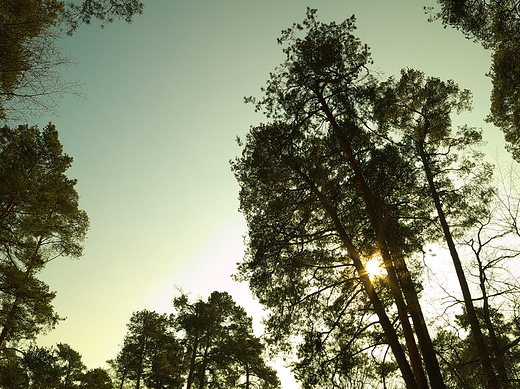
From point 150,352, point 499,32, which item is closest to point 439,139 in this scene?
point 499,32

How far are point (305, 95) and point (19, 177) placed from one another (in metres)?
10.6

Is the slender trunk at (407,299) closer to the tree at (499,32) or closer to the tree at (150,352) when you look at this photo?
the tree at (499,32)

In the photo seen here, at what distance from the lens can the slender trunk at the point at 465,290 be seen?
753 centimetres

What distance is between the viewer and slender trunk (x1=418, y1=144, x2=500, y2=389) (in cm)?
753

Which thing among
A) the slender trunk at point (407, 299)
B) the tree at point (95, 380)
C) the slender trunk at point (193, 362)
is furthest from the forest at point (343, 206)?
the tree at point (95, 380)

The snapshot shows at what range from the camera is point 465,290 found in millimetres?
9461

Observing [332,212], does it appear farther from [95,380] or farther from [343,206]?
[95,380]

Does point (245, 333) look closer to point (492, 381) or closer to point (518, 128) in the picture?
point (492, 381)

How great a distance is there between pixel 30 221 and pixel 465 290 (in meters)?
14.7

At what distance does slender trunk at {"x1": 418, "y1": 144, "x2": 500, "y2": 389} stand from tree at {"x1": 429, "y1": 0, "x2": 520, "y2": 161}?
2716 mm

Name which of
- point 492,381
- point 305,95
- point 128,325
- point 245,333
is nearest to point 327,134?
point 305,95

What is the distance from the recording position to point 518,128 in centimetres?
809

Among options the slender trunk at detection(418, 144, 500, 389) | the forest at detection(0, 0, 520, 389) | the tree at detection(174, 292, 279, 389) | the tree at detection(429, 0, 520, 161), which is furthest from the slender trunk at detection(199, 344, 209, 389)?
→ the tree at detection(429, 0, 520, 161)

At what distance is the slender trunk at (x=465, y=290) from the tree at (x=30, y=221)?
1385 centimetres
